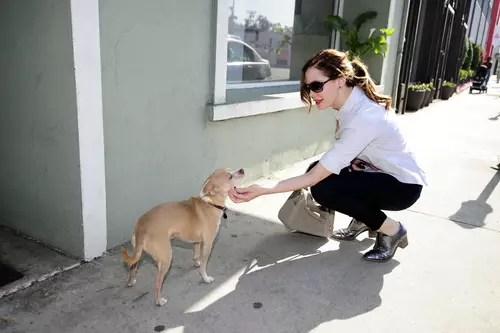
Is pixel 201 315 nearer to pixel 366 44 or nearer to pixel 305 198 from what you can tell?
pixel 305 198

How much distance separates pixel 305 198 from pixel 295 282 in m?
0.79

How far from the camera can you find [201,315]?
2.43 meters

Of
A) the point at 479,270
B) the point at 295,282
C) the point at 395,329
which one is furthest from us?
the point at 479,270

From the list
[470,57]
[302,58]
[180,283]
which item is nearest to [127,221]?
[180,283]

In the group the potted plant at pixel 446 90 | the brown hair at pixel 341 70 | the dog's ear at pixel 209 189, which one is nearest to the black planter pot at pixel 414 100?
the potted plant at pixel 446 90

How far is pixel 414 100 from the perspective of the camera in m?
12.8

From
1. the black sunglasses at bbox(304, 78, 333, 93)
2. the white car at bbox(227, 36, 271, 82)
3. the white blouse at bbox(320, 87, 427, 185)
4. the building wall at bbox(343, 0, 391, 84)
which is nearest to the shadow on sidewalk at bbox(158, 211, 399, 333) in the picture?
the white blouse at bbox(320, 87, 427, 185)

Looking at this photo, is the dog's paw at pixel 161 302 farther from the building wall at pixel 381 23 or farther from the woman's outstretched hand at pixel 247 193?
the building wall at pixel 381 23

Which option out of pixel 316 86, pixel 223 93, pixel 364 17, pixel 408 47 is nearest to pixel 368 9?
pixel 364 17

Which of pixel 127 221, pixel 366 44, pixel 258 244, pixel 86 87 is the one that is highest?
pixel 366 44

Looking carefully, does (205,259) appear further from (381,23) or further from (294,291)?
(381,23)

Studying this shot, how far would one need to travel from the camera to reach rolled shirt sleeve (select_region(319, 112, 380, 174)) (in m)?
2.69

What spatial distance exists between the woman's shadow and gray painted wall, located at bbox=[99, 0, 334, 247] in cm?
104

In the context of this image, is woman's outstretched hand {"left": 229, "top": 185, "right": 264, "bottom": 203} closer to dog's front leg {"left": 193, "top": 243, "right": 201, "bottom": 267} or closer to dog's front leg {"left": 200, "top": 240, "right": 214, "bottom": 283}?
dog's front leg {"left": 200, "top": 240, "right": 214, "bottom": 283}
